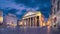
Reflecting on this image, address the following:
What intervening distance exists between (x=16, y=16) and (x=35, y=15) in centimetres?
39

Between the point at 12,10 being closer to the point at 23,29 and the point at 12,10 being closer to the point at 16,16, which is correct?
the point at 16,16

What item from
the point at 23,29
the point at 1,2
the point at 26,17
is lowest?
the point at 23,29

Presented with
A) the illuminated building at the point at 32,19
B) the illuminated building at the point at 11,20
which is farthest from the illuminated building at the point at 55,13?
the illuminated building at the point at 11,20

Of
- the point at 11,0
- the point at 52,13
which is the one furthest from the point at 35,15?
the point at 11,0

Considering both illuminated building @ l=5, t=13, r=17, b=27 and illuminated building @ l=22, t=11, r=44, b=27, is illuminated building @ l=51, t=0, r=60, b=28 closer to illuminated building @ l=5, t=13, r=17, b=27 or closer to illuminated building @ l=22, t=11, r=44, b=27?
illuminated building @ l=22, t=11, r=44, b=27

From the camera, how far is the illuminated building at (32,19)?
2.83 meters

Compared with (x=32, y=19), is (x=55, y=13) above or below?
above

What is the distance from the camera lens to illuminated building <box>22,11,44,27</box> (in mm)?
2830

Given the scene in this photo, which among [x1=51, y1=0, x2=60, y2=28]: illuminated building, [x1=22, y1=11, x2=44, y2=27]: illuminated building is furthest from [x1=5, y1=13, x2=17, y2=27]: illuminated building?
[x1=51, y1=0, x2=60, y2=28]: illuminated building

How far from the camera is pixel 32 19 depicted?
2.85m

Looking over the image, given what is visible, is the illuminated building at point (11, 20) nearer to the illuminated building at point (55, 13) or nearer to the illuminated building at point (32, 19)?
the illuminated building at point (32, 19)

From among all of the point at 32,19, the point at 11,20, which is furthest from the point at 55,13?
the point at 11,20

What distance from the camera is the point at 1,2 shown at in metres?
2.82

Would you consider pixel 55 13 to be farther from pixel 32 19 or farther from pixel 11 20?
pixel 11 20
